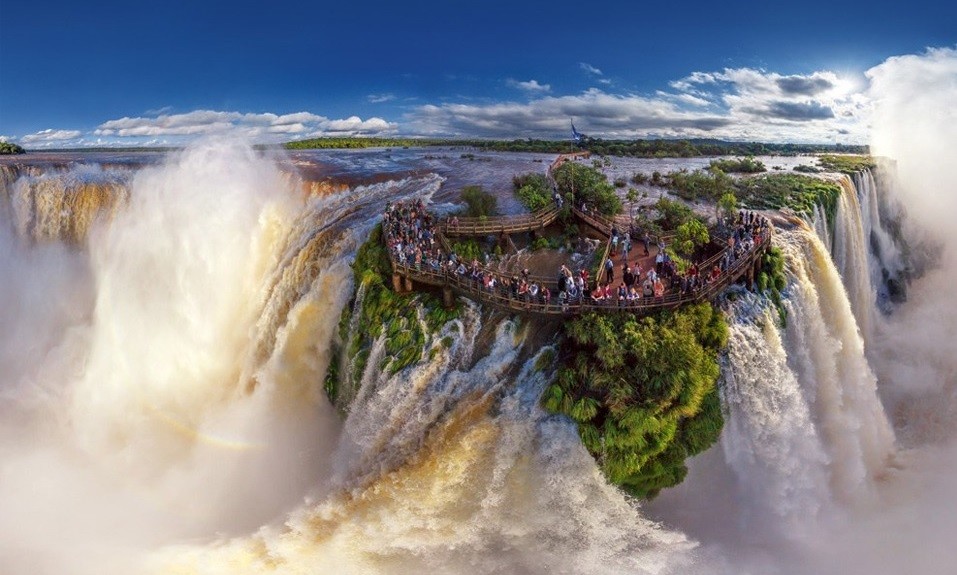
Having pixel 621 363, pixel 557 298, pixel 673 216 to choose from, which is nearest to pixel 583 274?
pixel 557 298

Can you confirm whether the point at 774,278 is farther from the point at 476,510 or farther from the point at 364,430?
the point at 364,430

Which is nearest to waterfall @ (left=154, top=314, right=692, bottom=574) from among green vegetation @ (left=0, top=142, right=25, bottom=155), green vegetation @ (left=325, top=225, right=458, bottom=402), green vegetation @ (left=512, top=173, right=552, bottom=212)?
green vegetation @ (left=325, top=225, right=458, bottom=402)

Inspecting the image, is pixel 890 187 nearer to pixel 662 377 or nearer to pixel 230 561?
pixel 662 377

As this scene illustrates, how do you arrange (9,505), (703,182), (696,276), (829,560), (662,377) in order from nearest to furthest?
(662,377) < (829,560) < (696,276) < (9,505) < (703,182)

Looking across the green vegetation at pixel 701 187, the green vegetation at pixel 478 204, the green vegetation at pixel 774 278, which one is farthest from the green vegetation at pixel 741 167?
the green vegetation at pixel 774 278

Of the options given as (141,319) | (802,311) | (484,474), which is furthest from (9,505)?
(802,311)
